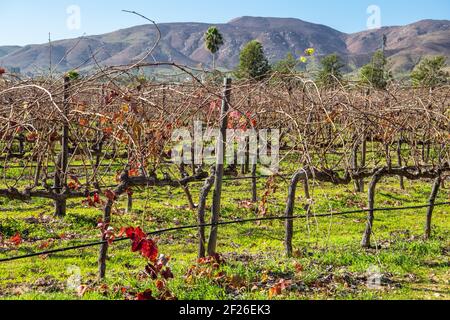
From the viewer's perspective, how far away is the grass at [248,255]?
5.26m

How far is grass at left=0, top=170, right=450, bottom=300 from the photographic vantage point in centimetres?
526

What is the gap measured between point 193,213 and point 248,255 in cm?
148

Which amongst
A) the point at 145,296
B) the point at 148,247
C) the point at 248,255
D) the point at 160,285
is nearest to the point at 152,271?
the point at 160,285

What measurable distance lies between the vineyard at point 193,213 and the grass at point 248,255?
0.03 metres

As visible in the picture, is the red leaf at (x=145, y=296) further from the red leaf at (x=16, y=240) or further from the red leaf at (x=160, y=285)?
the red leaf at (x=16, y=240)

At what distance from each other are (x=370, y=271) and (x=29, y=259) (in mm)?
5181

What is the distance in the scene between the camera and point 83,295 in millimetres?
4898

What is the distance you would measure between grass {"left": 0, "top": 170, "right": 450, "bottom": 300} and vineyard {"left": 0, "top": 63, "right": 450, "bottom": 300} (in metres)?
0.03

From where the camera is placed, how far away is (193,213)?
5988mm

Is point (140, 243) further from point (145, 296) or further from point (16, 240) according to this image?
point (16, 240)

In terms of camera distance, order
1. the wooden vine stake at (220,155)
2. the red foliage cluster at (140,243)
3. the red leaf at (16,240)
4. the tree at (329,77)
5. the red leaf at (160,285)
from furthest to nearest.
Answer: the red leaf at (16,240)
the wooden vine stake at (220,155)
the tree at (329,77)
the red leaf at (160,285)
the red foliage cluster at (140,243)

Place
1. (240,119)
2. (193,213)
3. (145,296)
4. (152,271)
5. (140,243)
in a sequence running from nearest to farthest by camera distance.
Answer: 1. (140,243)
2. (145,296)
3. (152,271)
4. (193,213)
5. (240,119)

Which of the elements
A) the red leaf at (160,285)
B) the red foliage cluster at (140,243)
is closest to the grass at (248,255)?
the red leaf at (160,285)
